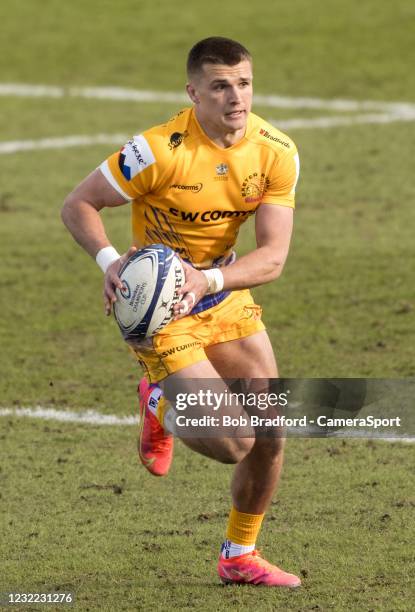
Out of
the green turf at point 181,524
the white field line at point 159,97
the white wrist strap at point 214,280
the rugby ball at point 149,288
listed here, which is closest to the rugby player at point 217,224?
the white wrist strap at point 214,280

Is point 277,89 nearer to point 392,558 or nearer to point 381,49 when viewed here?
point 381,49

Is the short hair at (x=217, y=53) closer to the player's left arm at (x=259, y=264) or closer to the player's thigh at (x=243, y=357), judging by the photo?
the player's left arm at (x=259, y=264)

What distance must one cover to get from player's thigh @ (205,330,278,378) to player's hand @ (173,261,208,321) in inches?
21.8

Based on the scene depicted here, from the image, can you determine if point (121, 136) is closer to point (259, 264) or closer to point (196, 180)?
point (196, 180)

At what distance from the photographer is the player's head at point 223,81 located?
7.12m

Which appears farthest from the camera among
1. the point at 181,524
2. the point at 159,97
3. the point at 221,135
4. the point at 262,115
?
the point at 159,97

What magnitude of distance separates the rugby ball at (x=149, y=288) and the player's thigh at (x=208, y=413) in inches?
14.0

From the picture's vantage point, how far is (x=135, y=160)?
23.7ft

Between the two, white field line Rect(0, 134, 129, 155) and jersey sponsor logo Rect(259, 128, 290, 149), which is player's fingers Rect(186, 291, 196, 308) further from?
white field line Rect(0, 134, 129, 155)

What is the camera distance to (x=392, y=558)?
7383 mm

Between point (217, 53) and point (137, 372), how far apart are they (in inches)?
169

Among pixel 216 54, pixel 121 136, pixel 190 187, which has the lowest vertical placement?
pixel 190 187

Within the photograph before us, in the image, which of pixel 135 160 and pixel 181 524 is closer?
pixel 135 160

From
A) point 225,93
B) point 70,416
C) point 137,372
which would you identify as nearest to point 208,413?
point 225,93
